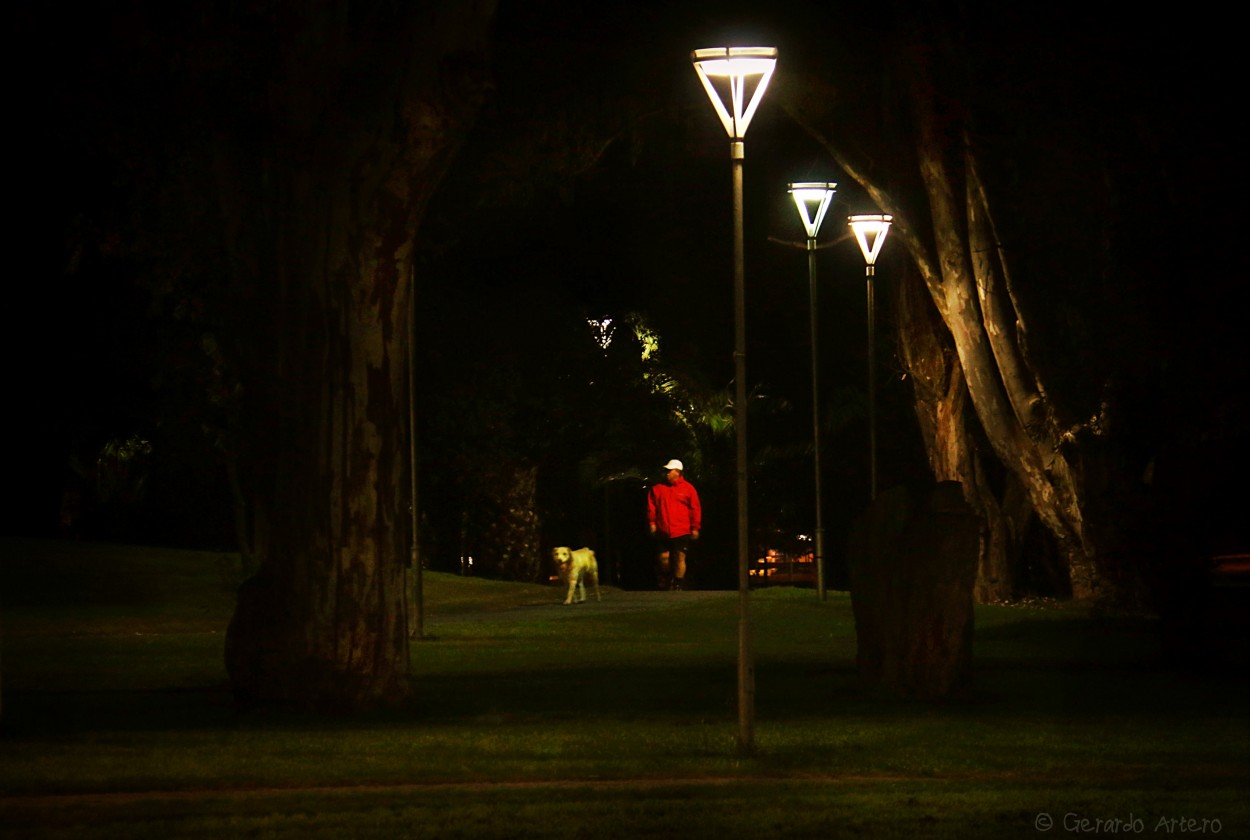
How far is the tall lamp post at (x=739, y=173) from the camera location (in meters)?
12.7

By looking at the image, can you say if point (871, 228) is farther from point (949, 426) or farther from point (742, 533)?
point (742, 533)

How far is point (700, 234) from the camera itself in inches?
1747

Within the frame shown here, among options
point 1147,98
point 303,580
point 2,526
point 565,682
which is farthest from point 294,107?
point 2,526

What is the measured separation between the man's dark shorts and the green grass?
279 inches

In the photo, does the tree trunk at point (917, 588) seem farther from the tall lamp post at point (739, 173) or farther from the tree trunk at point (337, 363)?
the tree trunk at point (337, 363)

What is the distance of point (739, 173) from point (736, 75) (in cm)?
61

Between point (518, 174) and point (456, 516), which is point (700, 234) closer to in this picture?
point (456, 516)

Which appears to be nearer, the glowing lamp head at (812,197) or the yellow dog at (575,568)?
the glowing lamp head at (812,197)

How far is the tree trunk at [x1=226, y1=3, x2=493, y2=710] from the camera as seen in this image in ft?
48.8

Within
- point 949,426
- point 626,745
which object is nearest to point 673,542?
point 949,426

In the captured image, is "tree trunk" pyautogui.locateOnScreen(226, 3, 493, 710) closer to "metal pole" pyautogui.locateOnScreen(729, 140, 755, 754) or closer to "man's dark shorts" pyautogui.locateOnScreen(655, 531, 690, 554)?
"metal pole" pyautogui.locateOnScreen(729, 140, 755, 754)

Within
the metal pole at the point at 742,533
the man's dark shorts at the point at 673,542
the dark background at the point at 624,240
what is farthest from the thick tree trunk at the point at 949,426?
the metal pole at the point at 742,533

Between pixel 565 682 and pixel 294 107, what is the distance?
18.2 feet

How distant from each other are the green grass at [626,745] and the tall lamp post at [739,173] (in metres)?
0.43
